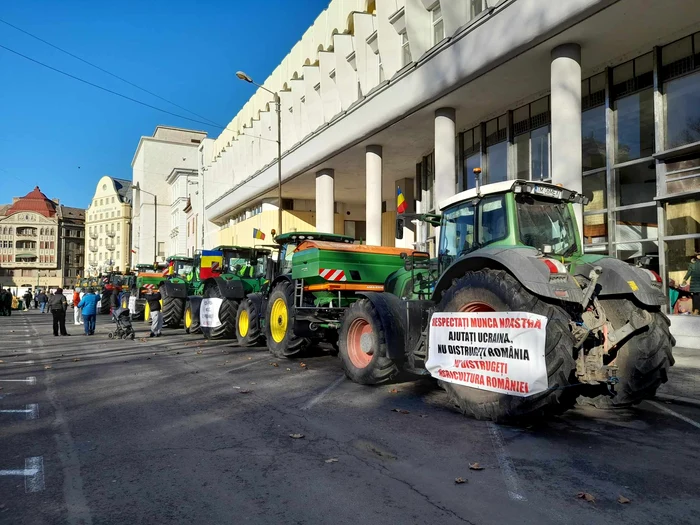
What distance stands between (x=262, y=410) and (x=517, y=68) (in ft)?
38.7

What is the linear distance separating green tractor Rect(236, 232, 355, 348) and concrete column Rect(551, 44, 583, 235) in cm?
527

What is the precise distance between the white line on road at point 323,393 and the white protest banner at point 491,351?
157 centimetres

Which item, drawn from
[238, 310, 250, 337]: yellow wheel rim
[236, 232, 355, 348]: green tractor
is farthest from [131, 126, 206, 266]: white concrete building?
[236, 232, 355, 348]: green tractor

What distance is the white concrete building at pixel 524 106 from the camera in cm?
1262

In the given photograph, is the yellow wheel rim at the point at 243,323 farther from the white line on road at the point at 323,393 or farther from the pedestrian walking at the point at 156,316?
the white line on road at the point at 323,393

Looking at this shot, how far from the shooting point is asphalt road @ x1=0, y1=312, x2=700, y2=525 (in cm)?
376

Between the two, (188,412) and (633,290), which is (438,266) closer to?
(633,290)

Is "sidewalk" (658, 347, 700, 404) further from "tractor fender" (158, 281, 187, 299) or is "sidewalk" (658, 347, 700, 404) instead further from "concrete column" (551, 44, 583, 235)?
"tractor fender" (158, 281, 187, 299)

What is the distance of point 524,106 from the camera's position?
1700 centimetres

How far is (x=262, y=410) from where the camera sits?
22.0 ft

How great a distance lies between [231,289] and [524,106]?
1045cm

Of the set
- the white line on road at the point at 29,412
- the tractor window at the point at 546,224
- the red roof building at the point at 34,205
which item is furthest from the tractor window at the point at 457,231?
the red roof building at the point at 34,205

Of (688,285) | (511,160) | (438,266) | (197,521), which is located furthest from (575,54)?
(197,521)

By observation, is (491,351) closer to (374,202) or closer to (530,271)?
(530,271)
